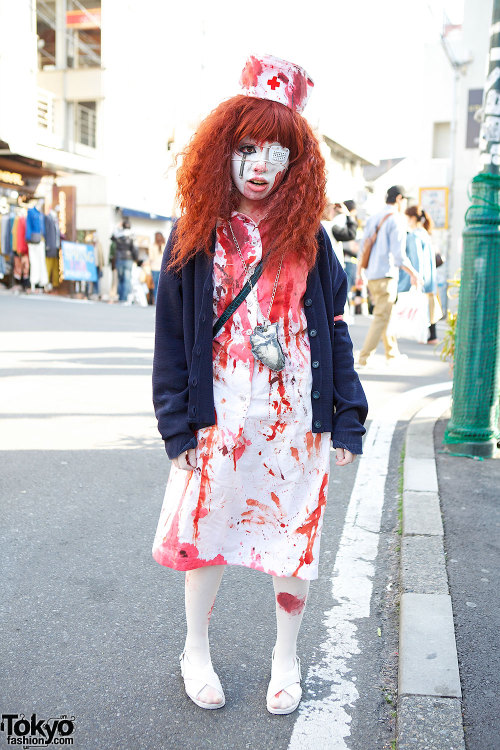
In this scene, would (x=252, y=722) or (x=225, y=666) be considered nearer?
(x=252, y=722)

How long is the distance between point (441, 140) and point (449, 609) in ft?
107

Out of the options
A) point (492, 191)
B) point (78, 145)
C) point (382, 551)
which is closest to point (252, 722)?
point (382, 551)

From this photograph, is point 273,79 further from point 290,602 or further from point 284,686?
point 284,686

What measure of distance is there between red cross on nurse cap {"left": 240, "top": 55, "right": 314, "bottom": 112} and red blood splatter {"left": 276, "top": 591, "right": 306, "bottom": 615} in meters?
1.37

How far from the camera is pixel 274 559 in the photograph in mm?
2111

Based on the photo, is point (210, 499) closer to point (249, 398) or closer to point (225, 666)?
point (249, 398)

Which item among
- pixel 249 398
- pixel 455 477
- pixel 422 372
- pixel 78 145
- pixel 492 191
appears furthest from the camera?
pixel 78 145

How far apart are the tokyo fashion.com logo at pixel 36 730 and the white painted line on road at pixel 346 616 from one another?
608 mm

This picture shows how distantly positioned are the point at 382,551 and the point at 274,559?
138 centimetres

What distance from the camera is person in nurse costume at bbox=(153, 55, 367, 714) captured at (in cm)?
→ 204

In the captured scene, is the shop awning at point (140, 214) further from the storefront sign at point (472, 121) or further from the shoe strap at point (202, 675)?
the shoe strap at point (202, 675)

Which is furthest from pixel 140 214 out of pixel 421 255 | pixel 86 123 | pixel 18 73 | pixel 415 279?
pixel 415 279

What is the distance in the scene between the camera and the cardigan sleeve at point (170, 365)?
207 cm

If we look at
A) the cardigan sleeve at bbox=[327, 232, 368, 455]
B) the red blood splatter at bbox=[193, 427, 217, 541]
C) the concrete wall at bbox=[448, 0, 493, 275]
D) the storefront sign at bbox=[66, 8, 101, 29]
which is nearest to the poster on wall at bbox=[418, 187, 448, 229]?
the concrete wall at bbox=[448, 0, 493, 275]
